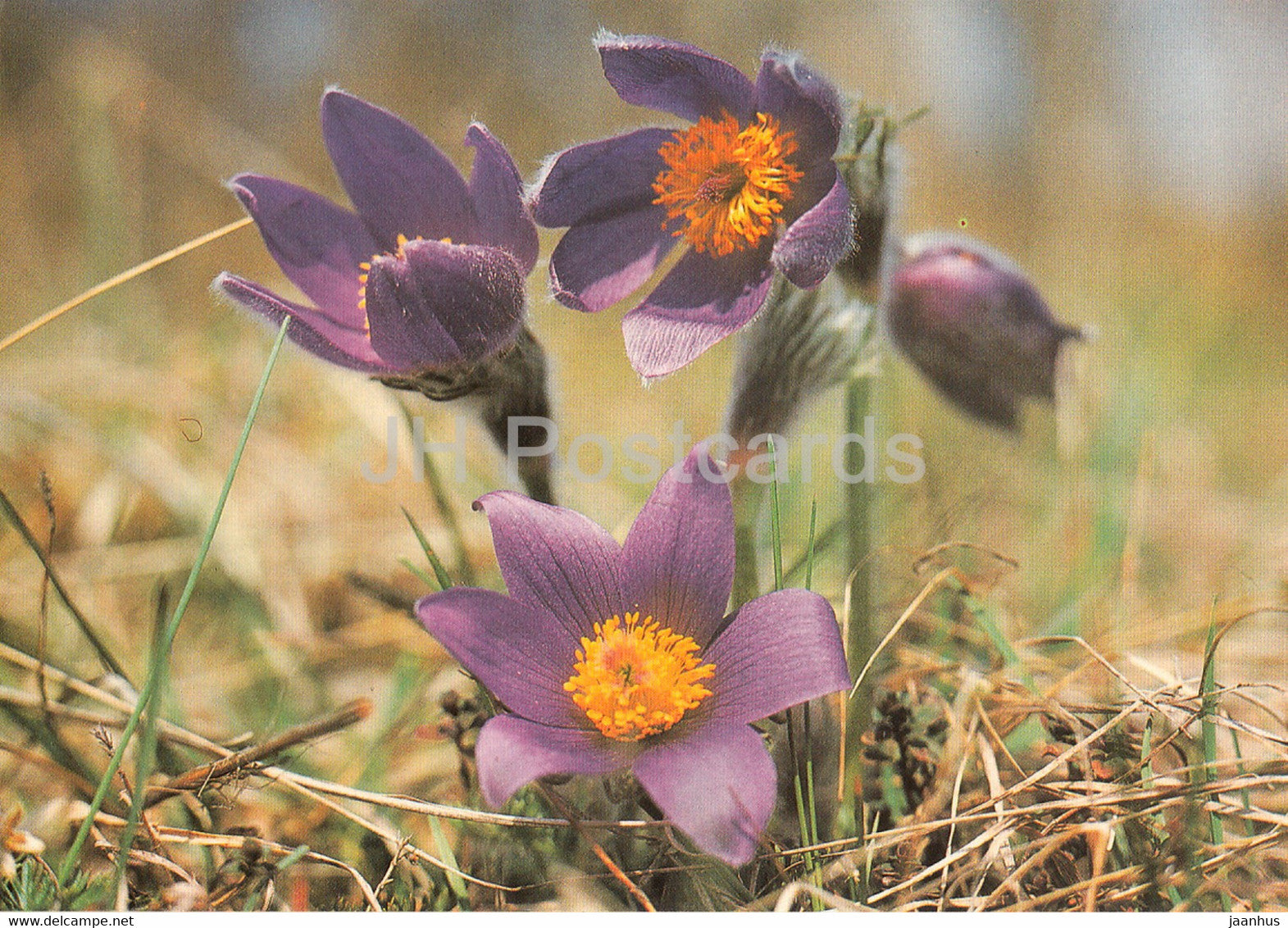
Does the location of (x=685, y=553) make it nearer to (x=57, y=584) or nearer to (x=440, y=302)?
(x=440, y=302)

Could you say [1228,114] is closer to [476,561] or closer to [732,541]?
[732,541]

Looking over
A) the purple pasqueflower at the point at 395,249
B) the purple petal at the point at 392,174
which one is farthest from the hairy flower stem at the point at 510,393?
the purple petal at the point at 392,174

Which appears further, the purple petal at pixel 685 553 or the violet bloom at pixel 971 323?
the violet bloom at pixel 971 323

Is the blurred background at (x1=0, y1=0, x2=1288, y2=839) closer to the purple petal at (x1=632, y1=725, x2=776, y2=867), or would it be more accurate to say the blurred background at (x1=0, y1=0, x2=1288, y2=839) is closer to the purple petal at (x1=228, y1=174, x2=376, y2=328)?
the purple petal at (x1=228, y1=174, x2=376, y2=328)

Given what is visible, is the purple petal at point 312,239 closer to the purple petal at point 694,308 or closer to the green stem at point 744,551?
the purple petal at point 694,308

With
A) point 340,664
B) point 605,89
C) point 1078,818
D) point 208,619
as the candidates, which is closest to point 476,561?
point 340,664

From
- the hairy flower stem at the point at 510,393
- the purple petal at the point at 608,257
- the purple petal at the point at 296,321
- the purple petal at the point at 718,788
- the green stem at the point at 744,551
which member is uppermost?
the purple petal at the point at 608,257

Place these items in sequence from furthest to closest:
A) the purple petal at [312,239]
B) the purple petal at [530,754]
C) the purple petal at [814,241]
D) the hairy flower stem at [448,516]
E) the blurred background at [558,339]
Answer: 1. the blurred background at [558,339]
2. the hairy flower stem at [448,516]
3. the purple petal at [312,239]
4. the purple petal at [814,241]
5. the purple petal at [530,754]

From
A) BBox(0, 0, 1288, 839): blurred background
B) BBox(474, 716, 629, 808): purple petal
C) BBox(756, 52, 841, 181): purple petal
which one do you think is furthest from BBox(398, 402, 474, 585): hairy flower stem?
BBox(756, 52, 841, 181): purple petal
